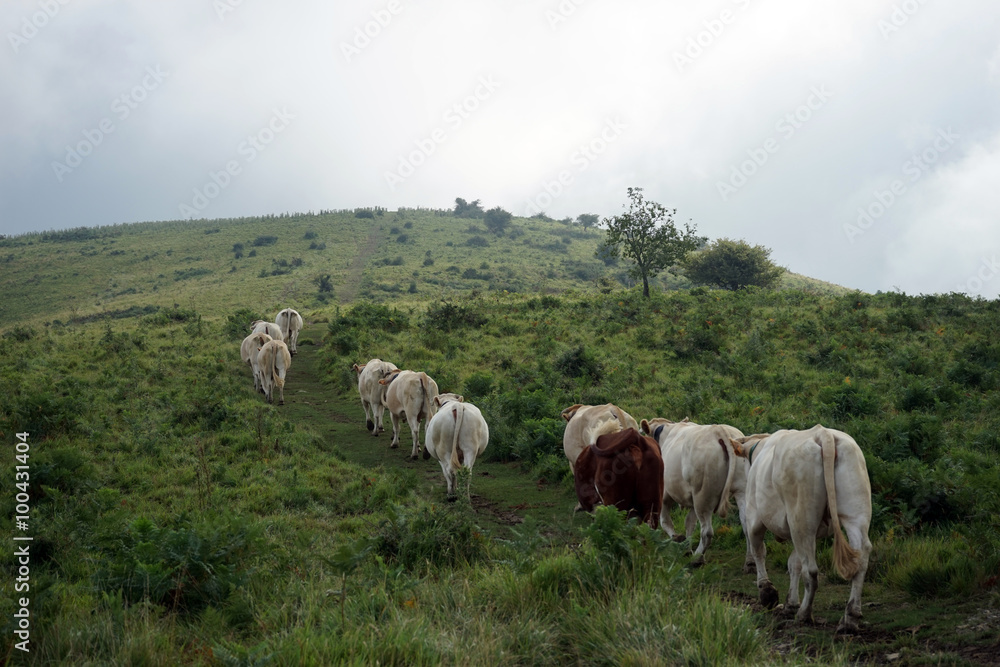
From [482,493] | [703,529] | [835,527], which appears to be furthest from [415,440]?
[835,527]

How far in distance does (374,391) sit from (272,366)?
13.2ft

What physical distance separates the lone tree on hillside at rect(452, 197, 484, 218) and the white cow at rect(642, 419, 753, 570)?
95.6m

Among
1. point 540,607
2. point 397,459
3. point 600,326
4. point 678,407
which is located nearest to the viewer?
point 540,607

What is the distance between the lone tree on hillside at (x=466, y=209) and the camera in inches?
4035

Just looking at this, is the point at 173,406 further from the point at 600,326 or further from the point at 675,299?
the point at 675,299

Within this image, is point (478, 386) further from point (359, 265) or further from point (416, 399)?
point (359, 265)

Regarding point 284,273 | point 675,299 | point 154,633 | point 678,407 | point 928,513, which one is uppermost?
point 284,273

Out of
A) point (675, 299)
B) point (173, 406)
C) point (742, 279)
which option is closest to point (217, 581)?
point (173, 406)

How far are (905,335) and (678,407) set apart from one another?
32.9ft

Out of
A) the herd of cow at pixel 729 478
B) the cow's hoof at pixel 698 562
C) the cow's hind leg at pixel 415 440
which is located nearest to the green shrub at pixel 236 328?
the cow's hind leg at pixel 415 440

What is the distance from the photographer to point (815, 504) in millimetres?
5746

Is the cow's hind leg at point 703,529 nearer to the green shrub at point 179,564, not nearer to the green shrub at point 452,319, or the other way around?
the green shrub at point 179,564

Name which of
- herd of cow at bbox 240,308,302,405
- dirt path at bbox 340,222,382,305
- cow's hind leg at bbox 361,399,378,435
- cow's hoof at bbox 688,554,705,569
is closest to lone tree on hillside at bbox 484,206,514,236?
dirt path at bbox 340,222,382,305

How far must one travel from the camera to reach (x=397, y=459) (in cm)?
1349
